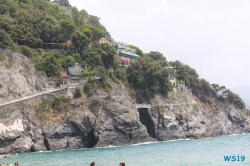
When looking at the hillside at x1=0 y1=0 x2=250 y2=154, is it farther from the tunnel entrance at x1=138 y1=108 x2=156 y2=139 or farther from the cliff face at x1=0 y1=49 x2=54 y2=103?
the cliff face at x1=0 y1=49 x2=54 y2=103

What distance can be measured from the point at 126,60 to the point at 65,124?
26423mm

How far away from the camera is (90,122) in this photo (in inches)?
2167

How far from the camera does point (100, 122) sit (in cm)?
5584

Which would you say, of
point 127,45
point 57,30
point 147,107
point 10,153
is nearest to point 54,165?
point 10,153

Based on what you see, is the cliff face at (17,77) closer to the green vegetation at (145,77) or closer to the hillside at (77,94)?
the hillside at (77,94)

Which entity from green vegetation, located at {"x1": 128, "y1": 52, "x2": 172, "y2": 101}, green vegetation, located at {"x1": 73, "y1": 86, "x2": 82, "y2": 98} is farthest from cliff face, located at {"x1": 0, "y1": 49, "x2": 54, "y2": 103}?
green vegetation, located at {"x1": 128, "y1": 52, "x2": 172, "y2": 101}

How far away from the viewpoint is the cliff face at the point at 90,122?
50.4 meters

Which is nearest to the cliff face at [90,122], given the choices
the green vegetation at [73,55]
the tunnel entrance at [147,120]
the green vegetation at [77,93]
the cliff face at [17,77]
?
the tunnel entrance at [147,120]

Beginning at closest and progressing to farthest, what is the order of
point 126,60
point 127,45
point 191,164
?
point 191,164 → point 126,60 → point 127,45

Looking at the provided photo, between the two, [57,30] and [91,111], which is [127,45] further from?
[91,111]

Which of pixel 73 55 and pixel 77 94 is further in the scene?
pixel 73 55

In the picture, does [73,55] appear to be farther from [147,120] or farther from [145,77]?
[147,120]

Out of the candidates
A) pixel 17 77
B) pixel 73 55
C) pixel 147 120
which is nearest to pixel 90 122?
pixel 17 77

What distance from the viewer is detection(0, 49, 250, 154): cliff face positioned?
50.4m
